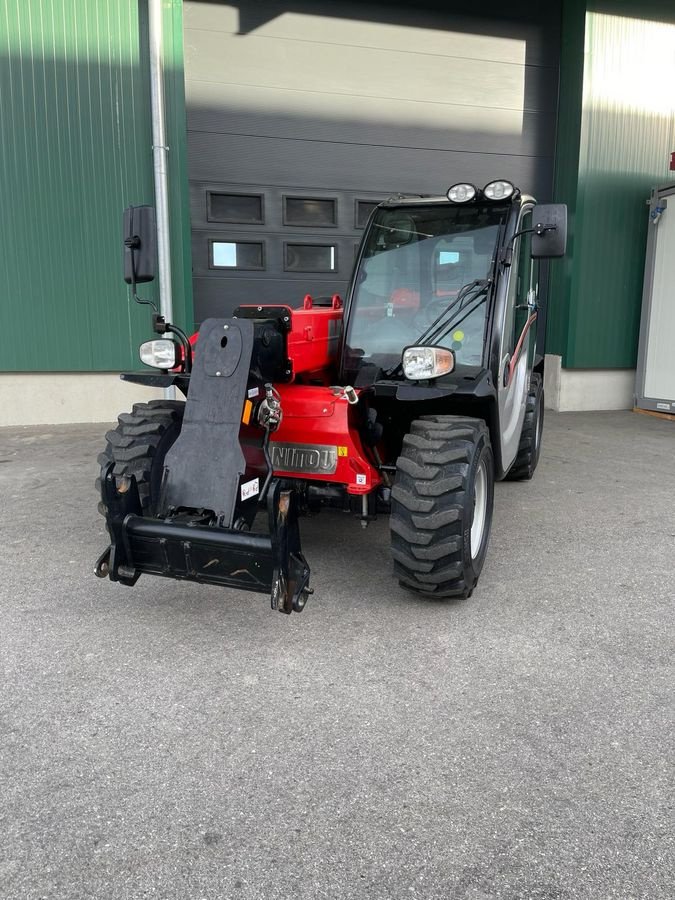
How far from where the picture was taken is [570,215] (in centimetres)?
989

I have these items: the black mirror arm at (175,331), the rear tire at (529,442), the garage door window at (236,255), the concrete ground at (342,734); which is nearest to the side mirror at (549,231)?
the concrete ground at (342,734)

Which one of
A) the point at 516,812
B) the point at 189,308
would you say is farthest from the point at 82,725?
the point at 189,308

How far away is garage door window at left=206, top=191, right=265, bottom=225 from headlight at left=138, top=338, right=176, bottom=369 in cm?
563

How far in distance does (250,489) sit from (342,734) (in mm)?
1283

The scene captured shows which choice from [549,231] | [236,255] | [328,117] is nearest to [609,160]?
[328,117]

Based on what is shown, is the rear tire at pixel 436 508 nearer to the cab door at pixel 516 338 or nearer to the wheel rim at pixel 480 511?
the wheel rim at pixel 480 511

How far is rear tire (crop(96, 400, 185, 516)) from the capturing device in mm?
3762

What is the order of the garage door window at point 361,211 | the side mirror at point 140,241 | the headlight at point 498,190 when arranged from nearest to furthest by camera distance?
1. the side mirror at point 140,241
2. the headlight at point 498,190
3. the garage door window at point 361,211

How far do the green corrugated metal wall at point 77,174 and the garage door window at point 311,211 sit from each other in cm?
142

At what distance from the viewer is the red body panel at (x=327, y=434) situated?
12.4 ft

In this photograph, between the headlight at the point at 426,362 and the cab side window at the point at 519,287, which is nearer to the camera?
the headlight at the point at 426,362

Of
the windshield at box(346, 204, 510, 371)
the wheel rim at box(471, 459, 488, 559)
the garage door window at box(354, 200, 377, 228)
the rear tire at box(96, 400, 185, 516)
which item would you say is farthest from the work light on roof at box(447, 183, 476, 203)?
the garage door window at box(354, 200, 377, 228)

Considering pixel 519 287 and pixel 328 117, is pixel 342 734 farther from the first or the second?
pixel 328 117

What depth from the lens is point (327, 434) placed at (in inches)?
149
